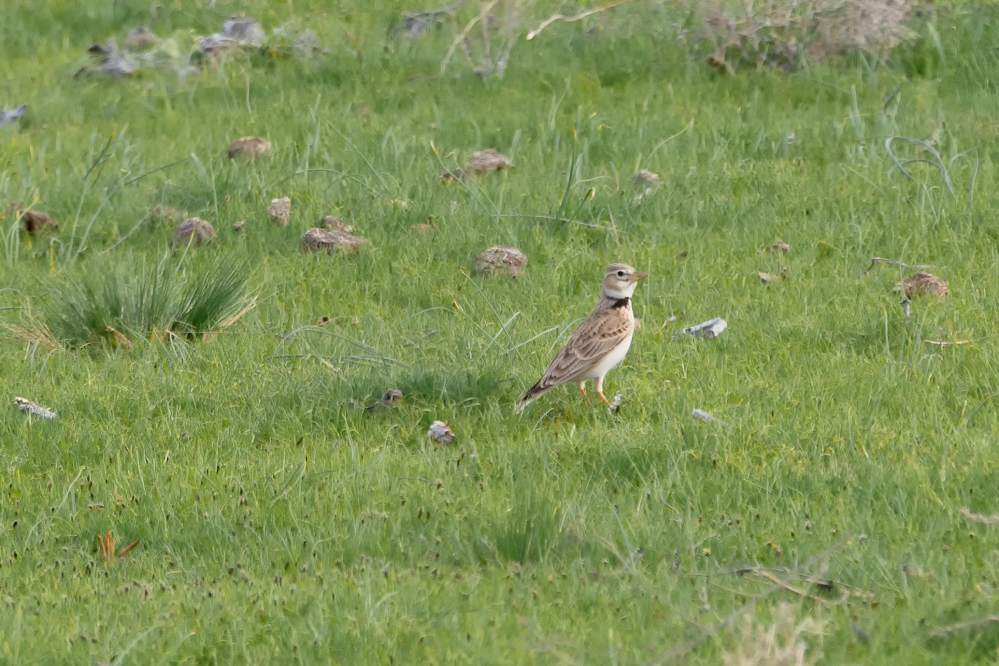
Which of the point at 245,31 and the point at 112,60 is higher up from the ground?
the point at 245,31

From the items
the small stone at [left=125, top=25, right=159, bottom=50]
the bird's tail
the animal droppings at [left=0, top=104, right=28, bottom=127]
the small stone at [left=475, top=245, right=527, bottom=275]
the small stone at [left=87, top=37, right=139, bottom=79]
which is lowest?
the animal droppings at [left=0, top=104, right=28, bottom=127]

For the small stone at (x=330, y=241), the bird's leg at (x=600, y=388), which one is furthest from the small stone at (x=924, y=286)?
the small stone at (x=330, y=241)

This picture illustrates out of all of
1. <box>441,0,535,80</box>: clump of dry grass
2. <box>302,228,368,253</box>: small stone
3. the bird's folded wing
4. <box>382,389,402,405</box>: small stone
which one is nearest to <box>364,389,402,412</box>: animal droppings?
<box>382,389,402,405</box>: small stone

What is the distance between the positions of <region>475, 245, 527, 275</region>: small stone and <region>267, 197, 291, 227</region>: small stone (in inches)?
61.1

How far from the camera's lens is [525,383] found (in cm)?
624

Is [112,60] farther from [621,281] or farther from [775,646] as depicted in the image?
[775,646]

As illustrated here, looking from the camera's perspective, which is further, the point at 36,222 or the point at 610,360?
the point at 36,222

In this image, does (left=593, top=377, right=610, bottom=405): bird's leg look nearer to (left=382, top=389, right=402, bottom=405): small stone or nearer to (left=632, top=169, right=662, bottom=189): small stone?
(left=382, top=389, right=402, bottom=405): small stone

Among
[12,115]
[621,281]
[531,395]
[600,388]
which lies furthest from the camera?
[12,115]

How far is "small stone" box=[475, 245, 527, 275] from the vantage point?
24.9ft

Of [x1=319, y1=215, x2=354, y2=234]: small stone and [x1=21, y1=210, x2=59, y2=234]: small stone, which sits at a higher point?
[x1=319, y1=215, x2=354, y2=234]: small stone

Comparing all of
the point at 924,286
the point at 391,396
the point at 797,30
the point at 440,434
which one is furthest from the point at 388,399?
the point at 797,30

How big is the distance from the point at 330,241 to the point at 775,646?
16.7 feet

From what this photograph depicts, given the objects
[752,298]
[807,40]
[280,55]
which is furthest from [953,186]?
[280,55]
